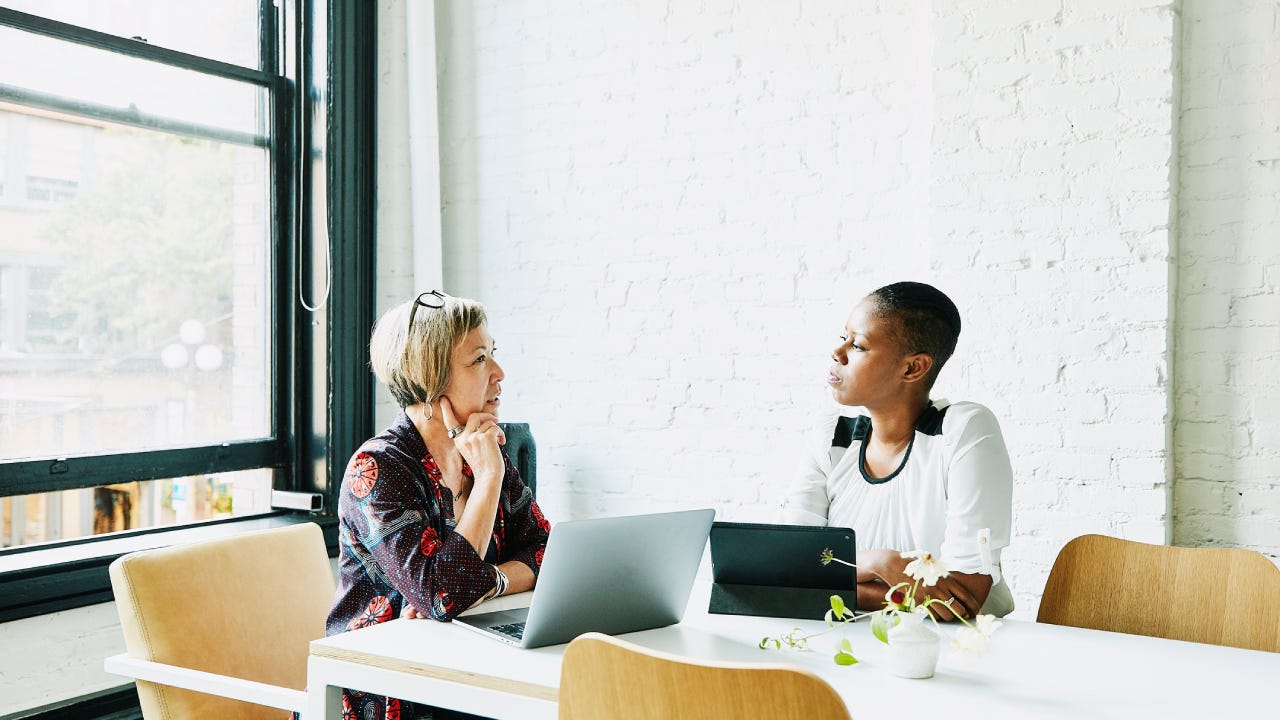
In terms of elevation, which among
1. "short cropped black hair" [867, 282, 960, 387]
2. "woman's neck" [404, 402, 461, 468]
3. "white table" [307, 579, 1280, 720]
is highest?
"short cropped black hair" [867, 282, 960, 387]

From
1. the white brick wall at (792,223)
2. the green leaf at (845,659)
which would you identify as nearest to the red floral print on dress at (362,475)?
the green leaf at (845,659)

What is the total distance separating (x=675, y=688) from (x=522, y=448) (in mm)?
2155

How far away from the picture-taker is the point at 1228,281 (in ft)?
8.54

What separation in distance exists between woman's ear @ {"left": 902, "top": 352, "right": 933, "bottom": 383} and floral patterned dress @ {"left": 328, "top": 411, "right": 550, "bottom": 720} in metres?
0.85

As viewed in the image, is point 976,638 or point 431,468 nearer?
point 976,638

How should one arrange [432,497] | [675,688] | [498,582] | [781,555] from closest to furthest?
1. [675,688]
2. [781,555]
3. [498,582]
4. [432,497]

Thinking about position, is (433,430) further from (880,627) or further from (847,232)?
(847,232)

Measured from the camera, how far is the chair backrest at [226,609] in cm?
209

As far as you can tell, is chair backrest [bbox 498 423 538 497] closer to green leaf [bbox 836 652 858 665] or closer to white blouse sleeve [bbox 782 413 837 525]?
white blouse sleeve [bbox 782 413 837 525]

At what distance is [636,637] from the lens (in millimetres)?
1853

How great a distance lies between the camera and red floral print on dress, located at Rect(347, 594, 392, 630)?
6.79 feet

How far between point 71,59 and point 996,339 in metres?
2.50

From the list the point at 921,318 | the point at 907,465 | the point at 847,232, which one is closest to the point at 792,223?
the point at 847,232

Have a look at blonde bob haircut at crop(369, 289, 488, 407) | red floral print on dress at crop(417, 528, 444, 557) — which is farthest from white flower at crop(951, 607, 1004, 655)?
blonde bob haircut at crop(369, 289, 488, 407)
